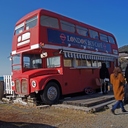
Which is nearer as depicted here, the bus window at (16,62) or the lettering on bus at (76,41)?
the lettering on bus at (76,41)

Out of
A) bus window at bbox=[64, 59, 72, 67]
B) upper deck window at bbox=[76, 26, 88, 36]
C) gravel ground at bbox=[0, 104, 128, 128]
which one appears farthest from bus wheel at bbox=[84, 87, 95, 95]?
gravel ground at bbox=[0, 104, 128, 128]

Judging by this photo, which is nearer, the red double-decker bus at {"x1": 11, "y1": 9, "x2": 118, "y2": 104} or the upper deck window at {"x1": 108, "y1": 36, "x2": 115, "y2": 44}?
the red double-decker bus at {"x1": 11, "y1": 9, "x2": 118, "y2": 104}

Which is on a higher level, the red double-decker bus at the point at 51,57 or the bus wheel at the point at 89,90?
the red double-decker bus at the point at 51,57

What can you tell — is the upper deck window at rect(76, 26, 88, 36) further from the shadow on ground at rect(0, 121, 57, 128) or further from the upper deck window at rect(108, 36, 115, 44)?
the shadow on ground at rect(0, 121, 57, 128)

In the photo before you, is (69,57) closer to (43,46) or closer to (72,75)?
(72,75)

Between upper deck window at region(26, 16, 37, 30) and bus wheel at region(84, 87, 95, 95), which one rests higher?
upper deck window at region(26, 16, 37, 30)

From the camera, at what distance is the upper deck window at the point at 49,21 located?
10.2 metres

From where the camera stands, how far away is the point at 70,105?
29.6 ft

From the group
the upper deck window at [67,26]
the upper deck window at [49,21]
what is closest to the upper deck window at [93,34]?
the upper deck window at [67,26]

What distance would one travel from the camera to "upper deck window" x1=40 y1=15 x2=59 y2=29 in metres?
10.2

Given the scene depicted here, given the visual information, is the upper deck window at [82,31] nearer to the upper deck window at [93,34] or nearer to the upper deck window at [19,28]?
the upper deck window at [93,34]

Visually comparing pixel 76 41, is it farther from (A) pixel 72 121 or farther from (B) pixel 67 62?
(A) pixel 72 121

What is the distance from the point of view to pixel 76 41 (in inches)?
474

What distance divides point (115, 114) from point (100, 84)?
6.16m
